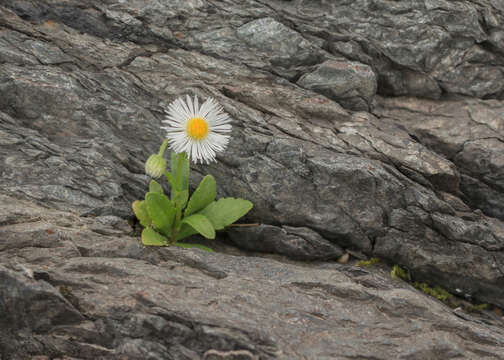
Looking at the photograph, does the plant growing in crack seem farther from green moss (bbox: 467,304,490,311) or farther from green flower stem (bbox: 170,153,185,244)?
green moss (bbox: 467,304,490,311)

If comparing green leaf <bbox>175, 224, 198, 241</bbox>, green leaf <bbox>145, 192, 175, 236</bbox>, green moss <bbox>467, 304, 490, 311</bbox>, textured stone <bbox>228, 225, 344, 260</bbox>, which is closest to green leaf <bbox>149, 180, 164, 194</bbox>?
green leaf <bbox>145, 192, 175, 236</bbox>

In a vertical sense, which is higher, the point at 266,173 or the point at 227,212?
the point at 266,173

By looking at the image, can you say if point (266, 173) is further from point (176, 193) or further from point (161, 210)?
point (161, 210)

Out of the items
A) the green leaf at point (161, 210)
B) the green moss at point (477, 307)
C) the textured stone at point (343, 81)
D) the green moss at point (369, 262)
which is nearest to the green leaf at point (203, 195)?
the green leaf at point (161, 210)

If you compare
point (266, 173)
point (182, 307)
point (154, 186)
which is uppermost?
point (266, 173)

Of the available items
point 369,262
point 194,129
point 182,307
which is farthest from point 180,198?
point 369,262

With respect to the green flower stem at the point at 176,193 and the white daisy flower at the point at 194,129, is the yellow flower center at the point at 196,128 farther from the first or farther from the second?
the green flower stem at the point at 176,193

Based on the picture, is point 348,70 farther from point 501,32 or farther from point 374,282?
point 374,282
